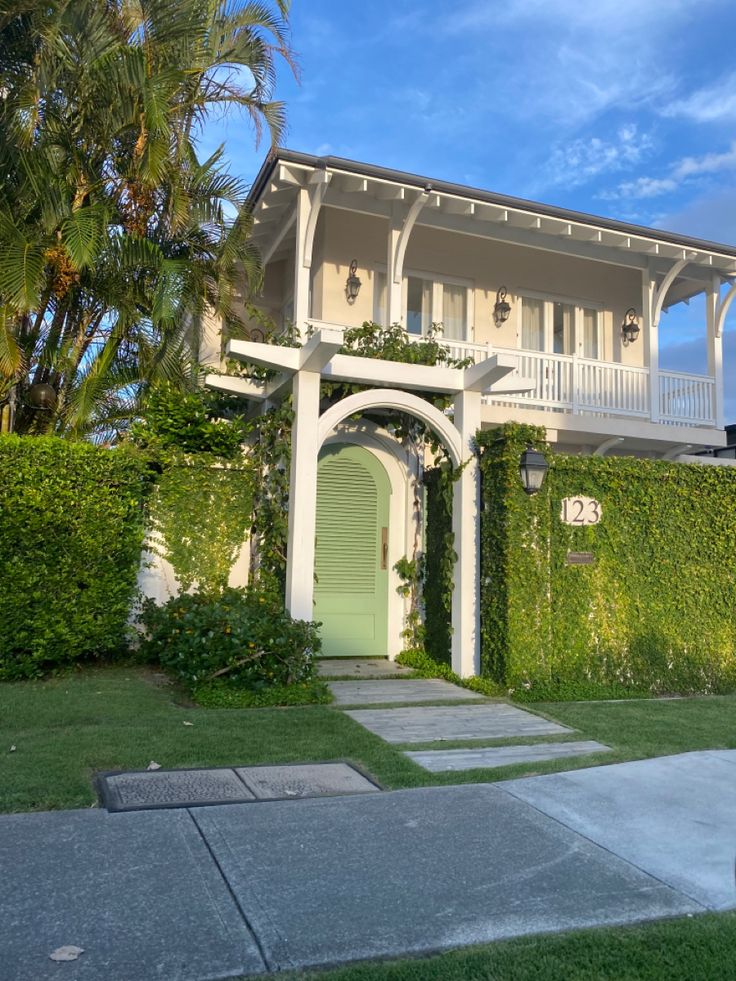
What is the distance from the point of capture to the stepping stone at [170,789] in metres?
4.18

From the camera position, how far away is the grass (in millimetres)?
2654

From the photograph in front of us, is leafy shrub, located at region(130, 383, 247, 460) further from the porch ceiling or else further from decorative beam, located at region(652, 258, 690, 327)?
decorative beam, located at region(652, 258, 690, 327)

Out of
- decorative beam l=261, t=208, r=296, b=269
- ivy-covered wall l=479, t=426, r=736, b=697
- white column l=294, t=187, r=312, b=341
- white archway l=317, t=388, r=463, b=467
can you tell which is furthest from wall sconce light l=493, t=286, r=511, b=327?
ivy-covered wall l=479, t=426, r=736, b=697

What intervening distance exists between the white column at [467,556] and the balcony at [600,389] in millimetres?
2707

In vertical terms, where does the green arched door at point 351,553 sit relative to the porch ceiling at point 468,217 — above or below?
below

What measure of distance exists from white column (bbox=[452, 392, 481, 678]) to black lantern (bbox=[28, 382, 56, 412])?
5.06 meters

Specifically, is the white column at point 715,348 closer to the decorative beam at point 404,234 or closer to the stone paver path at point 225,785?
the decorative beam at point 404,234

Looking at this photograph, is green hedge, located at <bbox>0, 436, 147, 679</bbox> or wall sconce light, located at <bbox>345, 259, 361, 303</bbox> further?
wall sconce light, located at <bbox>345, 259, 361, 303</bbox>

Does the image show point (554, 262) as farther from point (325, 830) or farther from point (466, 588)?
point (325, 830)

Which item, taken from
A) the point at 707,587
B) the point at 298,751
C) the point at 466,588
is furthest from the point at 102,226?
the point at 707,587

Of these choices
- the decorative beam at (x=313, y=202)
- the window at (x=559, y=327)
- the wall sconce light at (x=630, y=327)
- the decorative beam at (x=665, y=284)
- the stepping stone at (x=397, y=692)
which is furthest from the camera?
the wall sconce light at (x=630, y=327)

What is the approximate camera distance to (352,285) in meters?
11.5

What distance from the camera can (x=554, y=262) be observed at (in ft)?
42.3

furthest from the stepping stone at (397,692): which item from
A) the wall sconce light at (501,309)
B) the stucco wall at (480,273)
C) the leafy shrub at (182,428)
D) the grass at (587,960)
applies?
the wall sconce light at (501,309)
